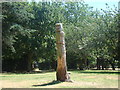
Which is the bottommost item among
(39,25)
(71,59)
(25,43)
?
(71,59)

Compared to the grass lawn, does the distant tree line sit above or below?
above

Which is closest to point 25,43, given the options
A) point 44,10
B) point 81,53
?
point 44,10

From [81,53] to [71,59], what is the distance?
458cm

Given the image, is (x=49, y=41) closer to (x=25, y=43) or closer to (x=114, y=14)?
(x=25, y=43)

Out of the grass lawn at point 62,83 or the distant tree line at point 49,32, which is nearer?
the grass lawn at point 62,83

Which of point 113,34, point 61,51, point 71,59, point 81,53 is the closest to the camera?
point 61,51

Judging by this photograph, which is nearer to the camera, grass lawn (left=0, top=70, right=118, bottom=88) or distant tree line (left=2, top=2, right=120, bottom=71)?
grass lawn (left=0, top=70, right=118, bottom=88)

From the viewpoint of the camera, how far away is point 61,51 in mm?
10297

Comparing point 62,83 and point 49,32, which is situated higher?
point 49,32

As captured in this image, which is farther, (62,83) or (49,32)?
(49,32)

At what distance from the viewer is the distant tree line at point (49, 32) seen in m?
19.0

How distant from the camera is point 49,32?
2353 cm

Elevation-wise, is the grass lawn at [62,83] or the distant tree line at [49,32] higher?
the distant tree line at [49,32]

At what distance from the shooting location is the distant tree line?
19.0 m
